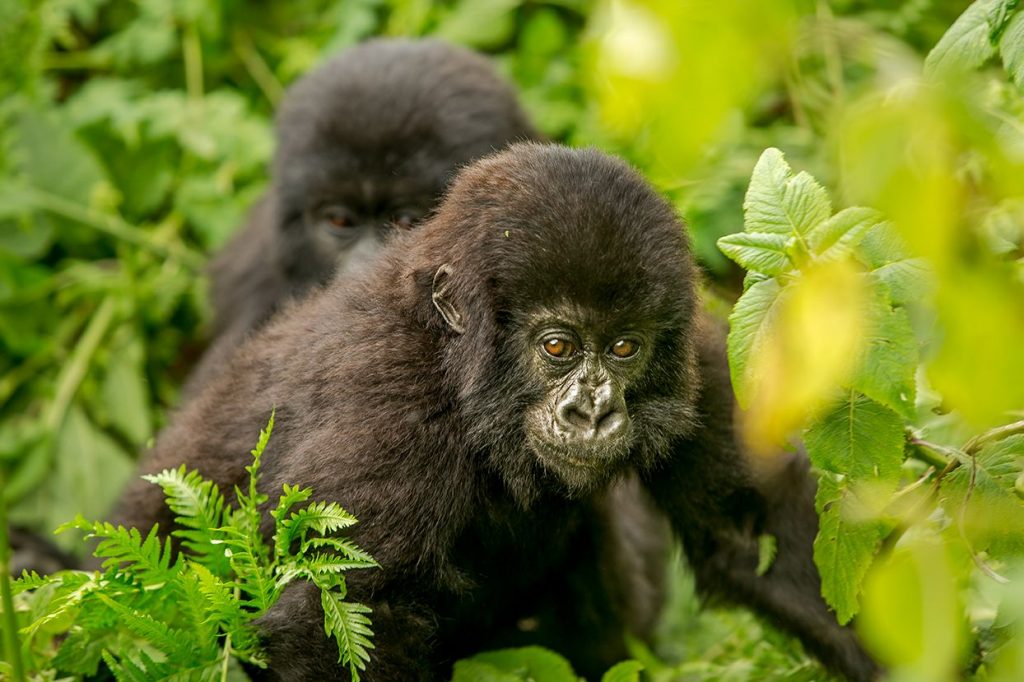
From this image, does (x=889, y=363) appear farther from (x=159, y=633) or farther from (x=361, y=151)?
(x=361, y=151)

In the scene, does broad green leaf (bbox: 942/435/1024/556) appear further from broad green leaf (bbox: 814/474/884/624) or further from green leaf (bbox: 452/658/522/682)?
green leaf (bbox: 452/658/522/682)

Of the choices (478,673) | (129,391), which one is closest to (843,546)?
(478,673)

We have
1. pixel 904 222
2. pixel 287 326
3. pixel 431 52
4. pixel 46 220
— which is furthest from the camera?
pixel 46 220

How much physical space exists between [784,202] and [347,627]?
4.96ft

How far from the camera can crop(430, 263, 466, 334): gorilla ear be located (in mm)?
3471

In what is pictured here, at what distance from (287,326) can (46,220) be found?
3.07 meters

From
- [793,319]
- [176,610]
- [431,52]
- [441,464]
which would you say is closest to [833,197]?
[431,52]

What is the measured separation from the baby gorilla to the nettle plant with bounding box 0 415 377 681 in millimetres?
1950

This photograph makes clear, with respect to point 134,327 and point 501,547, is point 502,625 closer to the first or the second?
point 501,547

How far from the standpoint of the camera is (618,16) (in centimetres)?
112

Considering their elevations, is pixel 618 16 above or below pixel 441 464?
above

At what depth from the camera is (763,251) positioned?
112 inches

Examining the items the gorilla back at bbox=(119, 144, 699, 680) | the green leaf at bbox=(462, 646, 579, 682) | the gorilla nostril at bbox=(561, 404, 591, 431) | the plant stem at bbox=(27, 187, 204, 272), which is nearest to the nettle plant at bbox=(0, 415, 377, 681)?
the gorilla back at bbox=(119, 144, 699, 680)

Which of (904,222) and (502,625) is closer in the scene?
(904,222)
